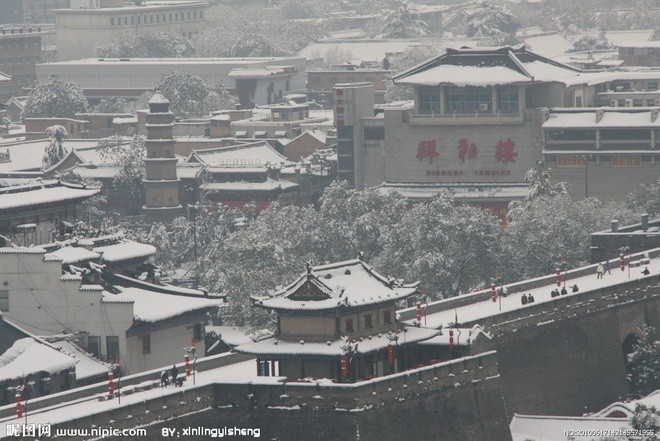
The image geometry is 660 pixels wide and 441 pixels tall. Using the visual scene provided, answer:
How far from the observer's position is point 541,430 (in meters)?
94.1

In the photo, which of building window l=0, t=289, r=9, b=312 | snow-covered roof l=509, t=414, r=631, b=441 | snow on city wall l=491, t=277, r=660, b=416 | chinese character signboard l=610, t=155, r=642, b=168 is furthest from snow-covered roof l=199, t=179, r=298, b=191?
building window l=0, t=289, r=9, b=312

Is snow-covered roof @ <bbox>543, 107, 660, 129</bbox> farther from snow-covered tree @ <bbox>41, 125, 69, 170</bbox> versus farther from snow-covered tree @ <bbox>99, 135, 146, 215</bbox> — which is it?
snow-covered tree @ <bbox>41, 125, 69, 170</bbox>

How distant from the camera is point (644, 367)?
101 metres

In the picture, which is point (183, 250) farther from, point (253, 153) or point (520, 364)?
point (520, 364)

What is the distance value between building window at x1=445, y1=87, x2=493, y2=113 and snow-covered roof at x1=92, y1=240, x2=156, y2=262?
69568mm

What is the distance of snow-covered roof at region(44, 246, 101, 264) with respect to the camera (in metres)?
94.8

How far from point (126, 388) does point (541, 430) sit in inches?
718

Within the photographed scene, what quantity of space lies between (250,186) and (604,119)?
102 feet

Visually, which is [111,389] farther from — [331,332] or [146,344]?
[146,344]

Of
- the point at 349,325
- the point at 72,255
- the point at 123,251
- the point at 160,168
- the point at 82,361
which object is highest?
the point at 72,255

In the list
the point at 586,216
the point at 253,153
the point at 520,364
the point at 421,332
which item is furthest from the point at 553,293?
the point at 253,153

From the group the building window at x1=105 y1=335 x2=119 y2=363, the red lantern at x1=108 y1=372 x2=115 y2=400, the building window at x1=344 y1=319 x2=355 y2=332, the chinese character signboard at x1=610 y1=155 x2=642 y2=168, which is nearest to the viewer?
the red lantern at x1=108 y1=372 x2=115 y2=400

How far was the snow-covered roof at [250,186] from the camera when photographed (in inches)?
7283

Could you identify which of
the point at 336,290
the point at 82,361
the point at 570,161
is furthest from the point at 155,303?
the point at 570,161
